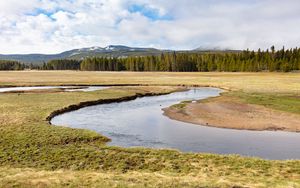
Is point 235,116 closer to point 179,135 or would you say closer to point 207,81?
point 179,135

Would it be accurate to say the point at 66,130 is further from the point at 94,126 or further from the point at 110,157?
the point at 110,157

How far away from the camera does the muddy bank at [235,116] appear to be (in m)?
30.1

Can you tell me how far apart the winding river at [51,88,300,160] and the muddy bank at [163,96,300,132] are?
1.66 meters

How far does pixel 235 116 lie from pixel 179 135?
35.9 feet

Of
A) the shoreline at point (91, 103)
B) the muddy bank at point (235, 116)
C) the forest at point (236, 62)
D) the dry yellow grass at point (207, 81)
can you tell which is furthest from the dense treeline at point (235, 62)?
the muddy bank at point (235, 116)

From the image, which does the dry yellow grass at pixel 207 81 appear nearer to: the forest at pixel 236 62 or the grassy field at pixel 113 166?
the grassy field at pixel 113 166

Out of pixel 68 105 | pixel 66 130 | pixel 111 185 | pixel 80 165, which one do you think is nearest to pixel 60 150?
pixel 80 165

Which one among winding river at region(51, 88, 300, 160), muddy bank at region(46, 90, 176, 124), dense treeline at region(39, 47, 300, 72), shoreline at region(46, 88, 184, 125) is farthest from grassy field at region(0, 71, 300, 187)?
dense treeline at region(39, 47, 300, 72)

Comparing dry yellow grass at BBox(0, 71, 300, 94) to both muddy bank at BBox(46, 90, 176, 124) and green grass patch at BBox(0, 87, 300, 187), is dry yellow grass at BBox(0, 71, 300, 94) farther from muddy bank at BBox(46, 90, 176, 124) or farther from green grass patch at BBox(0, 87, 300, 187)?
green grass patch at BBox(0, 87, 300, 187)

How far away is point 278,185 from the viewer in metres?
13.8

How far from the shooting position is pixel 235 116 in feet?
115

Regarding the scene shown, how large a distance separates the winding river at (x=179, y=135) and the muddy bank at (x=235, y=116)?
5.43 feet

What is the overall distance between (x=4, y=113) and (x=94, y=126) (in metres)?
10.5

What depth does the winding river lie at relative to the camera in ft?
→ 72.4
